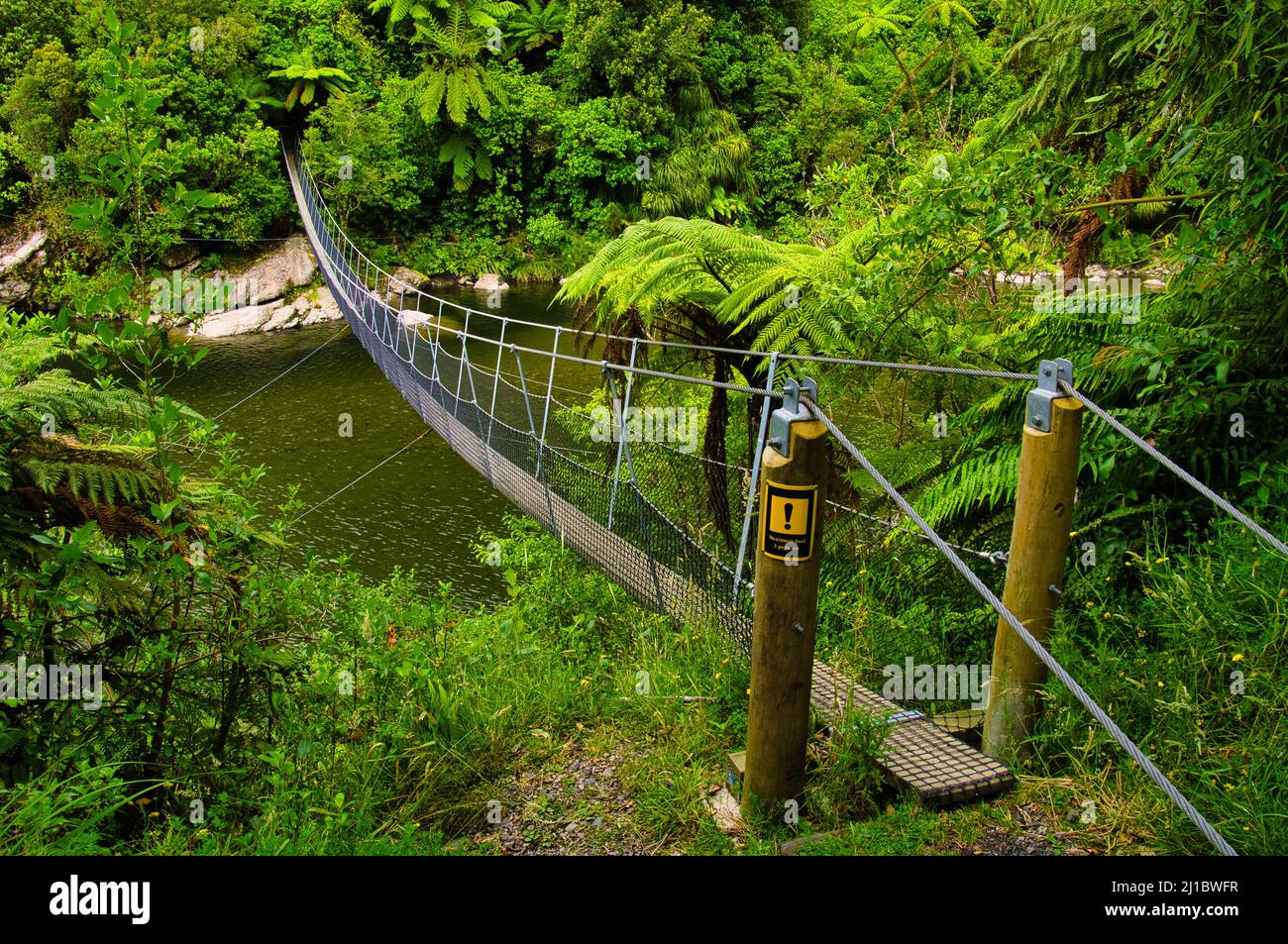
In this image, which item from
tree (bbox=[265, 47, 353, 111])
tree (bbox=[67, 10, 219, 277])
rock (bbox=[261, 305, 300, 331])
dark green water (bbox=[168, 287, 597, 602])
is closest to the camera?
tree (bbox=[67, 10, 219, 277])

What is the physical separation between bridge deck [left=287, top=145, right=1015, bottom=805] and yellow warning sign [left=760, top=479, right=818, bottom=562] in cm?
40

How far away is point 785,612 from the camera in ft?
5.63

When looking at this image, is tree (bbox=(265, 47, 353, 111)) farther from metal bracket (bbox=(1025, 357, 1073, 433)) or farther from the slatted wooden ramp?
metal bracket (bbox=(1025, 357, 1073, 433))

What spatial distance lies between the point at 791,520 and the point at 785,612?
165mm

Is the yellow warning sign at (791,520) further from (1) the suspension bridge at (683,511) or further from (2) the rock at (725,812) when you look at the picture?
(2) the rock at (725,812)

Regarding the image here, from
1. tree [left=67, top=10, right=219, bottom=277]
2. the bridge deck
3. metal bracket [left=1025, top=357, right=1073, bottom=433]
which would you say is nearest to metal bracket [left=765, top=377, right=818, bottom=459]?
metal bracket [left=1025, top=357, right=1073, bottom=433]

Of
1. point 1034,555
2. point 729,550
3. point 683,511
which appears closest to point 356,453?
point 683,511

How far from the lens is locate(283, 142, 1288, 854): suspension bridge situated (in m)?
1.70

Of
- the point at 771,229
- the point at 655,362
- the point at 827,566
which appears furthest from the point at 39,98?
the point at 827,566

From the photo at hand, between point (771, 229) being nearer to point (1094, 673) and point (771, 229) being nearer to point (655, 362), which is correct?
point (655, 362)

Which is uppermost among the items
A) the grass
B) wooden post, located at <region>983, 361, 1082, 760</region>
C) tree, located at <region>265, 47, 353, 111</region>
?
tree, located at <region>265, 47, 353, 111</region>

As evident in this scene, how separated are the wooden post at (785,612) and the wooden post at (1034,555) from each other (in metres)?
0.38
